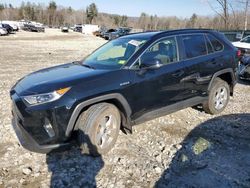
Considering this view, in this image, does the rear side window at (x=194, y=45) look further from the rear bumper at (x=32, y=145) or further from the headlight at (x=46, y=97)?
the rear bumper at (x=32, y=145)

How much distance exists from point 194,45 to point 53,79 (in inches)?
109

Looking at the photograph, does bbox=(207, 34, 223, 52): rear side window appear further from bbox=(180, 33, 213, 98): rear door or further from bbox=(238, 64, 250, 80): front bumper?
bbox=(238, 64, 250, 80): front bumper

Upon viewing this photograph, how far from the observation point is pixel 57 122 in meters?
3.81

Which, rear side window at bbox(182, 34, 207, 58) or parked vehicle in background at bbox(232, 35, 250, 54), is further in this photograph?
parked vehicle in background at bbox(232, 35, 250, 54)

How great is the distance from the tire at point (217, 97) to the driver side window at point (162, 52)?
4.51 ft

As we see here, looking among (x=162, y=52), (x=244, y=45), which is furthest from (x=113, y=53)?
(x=244, y=45)

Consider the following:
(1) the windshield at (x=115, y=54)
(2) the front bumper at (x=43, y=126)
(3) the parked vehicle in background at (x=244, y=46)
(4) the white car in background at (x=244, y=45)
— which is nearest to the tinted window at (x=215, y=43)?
(1) the windshield at (x=115, y=54)

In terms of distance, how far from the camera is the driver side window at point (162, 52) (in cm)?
471

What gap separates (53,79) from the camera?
428cm

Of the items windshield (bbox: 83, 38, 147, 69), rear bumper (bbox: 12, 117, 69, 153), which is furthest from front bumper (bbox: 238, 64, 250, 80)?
rear bumper (bbox: 12, 117, 69, 153)

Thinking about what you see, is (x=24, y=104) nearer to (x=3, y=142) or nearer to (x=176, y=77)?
Answer: (x=3, y=142)

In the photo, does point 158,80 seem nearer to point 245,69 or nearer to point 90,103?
point 90,103

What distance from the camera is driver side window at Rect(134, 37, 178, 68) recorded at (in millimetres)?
4711

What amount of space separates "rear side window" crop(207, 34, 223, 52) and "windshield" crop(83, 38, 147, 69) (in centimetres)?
176
